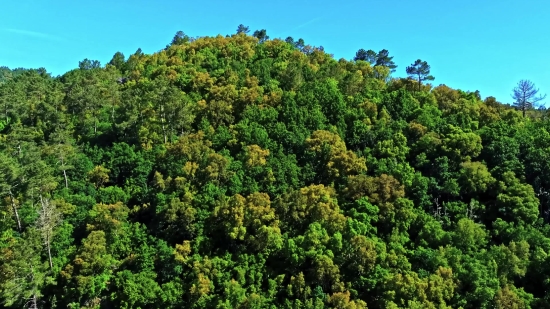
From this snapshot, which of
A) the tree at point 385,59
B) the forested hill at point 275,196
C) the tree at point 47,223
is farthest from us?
the tree at point 385,59

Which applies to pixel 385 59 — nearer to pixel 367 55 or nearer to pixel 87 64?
pixel 367 55

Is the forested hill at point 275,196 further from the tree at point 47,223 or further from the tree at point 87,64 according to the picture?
the tree at point 87,64

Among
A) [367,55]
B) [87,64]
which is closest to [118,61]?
[87,64]

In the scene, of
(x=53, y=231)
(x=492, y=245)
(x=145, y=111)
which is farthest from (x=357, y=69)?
(x=53, y=231)

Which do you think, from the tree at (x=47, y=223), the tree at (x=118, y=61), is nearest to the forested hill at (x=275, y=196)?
the tree at (x=47, y=223)

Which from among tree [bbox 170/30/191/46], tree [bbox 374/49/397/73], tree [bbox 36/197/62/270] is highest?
tree [bbox 170/30/191/46]

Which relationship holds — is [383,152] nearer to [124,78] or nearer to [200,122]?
[200,122]

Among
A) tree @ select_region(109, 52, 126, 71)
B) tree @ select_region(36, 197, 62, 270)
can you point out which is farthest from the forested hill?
tree @ select_region(109, 52, 126, 71)

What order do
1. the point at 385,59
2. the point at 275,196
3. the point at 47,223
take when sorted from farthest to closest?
the point at 385,59 → the point at 275,196 → the point at 47,223

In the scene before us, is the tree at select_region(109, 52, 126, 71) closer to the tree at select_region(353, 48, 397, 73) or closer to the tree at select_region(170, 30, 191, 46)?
the tree at select_region(170, 30, 191, 46)
